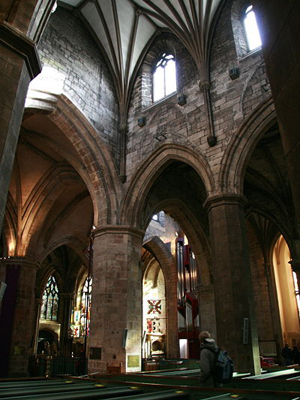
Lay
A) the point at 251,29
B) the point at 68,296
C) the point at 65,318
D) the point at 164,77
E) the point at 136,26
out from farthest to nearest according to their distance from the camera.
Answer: the point at 68,296, the point at 65,318, the point at 164,77, the point at 136,26, the point at 251,29

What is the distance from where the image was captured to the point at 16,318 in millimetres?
14422

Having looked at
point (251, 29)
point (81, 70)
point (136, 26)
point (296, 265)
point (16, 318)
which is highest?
point (136, 26)

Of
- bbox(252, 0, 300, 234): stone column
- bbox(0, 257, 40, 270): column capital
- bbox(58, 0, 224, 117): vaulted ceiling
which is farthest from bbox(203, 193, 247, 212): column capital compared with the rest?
bbox(0, 257, 40, 270): column capital

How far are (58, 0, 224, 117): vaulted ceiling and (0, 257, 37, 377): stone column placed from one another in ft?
27.0

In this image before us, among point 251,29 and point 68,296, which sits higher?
point 251,29

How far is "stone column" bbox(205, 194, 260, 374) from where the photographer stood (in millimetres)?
8359

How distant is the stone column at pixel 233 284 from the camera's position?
329 inches

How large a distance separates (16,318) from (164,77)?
11.4m

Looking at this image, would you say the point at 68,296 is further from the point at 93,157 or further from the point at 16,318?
the point at 93,157

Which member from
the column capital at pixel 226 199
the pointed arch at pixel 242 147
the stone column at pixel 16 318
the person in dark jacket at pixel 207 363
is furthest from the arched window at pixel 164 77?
the person in dark jacket at pixel 207 363

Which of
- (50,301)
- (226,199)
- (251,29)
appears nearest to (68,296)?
(50,301)

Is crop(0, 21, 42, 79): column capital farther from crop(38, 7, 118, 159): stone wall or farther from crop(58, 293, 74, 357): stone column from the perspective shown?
crop(58, 293, 74, 357): stone column

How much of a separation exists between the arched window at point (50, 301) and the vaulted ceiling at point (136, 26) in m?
18.7

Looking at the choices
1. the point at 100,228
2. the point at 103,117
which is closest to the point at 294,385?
the point at 100,228
